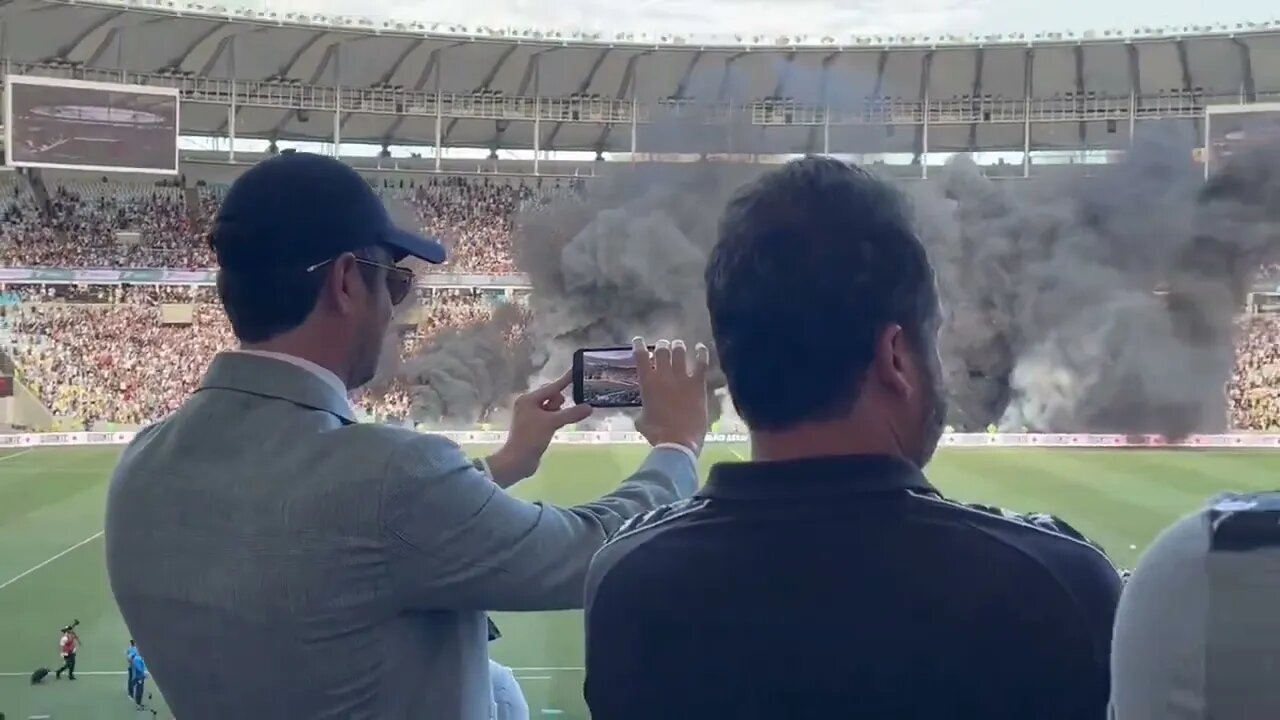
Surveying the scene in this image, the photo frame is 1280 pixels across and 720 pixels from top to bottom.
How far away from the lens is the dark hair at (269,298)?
1166mm

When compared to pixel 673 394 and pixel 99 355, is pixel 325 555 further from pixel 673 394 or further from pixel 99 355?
pixel 99 355

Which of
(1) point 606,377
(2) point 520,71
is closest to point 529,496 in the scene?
(1) point 606,377

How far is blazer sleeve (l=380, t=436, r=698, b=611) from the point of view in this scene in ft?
3.26

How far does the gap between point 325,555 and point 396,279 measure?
351mm

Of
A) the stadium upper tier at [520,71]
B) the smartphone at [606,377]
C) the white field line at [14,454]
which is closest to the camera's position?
the smartphone at [606,377]

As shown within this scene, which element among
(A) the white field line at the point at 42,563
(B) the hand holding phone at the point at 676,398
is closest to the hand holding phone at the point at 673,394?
(B) the hand holding phone at the point at 676,398

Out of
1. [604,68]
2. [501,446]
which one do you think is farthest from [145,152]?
[501,446]

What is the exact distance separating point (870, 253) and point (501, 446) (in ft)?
2.28

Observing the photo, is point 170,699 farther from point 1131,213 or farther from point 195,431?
point 1131,213

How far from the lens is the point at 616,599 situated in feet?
2.56

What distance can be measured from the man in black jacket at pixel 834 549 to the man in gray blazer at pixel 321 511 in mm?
219

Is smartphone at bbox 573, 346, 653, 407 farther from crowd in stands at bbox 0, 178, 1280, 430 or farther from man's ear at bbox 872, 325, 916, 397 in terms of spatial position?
crowd in stands at bbox 0, 178, 1280, 430

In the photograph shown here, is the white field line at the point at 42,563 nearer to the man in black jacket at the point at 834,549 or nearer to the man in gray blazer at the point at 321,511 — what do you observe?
the man in gray blazer at the point at 321,511

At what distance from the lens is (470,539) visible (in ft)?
3.28
